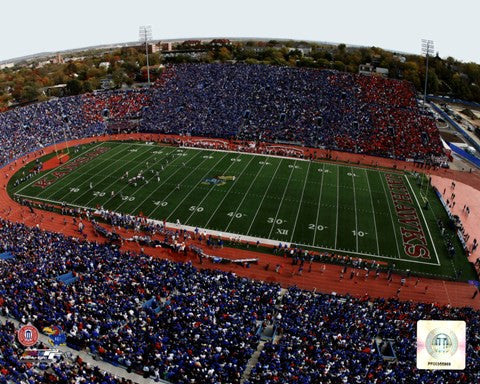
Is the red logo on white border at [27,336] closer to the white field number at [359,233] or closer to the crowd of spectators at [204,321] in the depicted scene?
the crowd of spectators at [204,321]

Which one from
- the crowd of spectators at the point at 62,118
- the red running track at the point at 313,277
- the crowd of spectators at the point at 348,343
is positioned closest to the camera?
the crowd of spectators at the point at 348,343

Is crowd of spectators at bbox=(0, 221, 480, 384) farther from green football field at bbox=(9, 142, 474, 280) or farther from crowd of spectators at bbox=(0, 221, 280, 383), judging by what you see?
green football field at bbox=(9, 142, 474, 280)

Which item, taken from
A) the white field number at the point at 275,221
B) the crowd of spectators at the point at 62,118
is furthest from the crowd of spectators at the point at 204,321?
the crowd of spectators at the point at 62,118

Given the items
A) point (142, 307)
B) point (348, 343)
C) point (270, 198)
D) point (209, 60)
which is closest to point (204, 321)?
point (142, 307)

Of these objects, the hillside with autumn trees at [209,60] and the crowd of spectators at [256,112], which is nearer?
the crowd of spectators at [256,112]

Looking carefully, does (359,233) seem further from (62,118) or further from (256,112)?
(62,118)

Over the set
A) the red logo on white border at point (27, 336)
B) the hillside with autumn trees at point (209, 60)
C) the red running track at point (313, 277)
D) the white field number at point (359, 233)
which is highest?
the hillside with autumn trees at point (209, 60)
